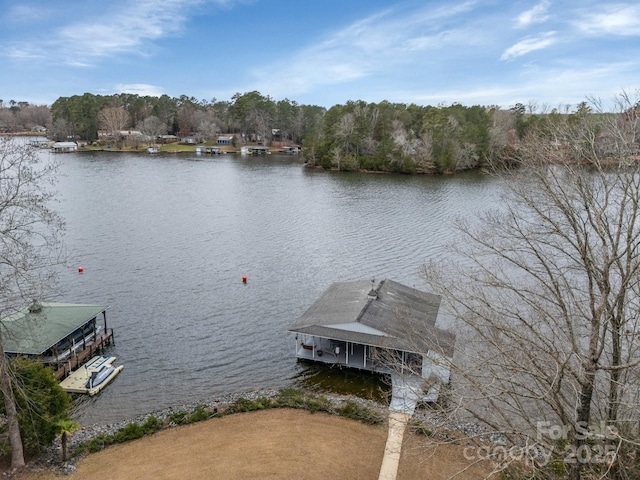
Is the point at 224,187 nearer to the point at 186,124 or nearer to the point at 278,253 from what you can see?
the point at 278,253

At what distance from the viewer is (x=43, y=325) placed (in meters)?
19.2

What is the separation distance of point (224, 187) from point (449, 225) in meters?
34.4

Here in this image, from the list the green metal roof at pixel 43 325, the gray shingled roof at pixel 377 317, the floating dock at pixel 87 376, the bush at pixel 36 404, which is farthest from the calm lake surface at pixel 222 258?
the bush at pixel 36 404

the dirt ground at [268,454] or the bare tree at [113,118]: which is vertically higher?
the bare tree at [113,118]

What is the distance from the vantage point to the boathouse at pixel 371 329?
18422mm

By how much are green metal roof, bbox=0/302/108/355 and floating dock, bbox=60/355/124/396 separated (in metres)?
1.69

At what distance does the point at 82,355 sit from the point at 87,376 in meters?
1.57

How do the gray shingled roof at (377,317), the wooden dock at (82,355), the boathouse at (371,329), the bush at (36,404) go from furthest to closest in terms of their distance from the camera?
the wooden dock at (82,355) < the gray shingled roof at (377,317) < the boathouse at (371,329) < the bush at (36,404)

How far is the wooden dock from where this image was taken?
751 inches

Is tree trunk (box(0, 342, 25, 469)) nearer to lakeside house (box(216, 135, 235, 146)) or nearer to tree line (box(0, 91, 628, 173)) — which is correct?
tree line (box(0, 91, 628, 173))

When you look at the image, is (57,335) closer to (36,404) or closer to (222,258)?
(36,404)

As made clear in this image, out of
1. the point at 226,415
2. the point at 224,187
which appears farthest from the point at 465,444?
the point at 224,187

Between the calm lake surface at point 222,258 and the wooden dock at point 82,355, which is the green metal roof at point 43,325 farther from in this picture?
the calm lake surface at point 222,258

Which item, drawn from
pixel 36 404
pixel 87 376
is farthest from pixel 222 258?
pixel 36 404
